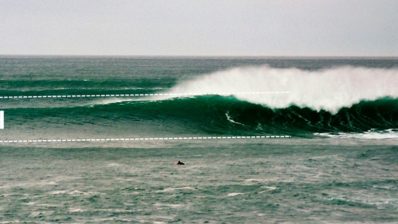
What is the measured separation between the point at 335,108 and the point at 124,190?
20.5 meters

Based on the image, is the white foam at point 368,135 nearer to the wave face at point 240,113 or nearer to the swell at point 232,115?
the wave face at point 240,113

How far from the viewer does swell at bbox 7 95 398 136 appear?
94.7 ft

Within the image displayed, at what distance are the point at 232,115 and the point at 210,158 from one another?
1275 cm

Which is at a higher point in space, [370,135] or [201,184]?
[370,135]

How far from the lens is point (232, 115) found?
3200cm

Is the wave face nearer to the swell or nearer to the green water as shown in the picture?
the swell

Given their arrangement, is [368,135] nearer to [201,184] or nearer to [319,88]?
[319,88]

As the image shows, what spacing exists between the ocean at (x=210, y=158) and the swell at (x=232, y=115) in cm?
6

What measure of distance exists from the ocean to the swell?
6 centimetres

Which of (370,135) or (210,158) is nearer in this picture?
(210,158)

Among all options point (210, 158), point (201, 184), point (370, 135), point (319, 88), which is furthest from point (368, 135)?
point (201, 184)

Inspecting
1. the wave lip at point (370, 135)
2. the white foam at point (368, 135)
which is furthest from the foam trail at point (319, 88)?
the white foam at point (368, 135)

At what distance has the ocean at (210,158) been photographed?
43.5 ft

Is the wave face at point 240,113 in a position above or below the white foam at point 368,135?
above
